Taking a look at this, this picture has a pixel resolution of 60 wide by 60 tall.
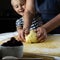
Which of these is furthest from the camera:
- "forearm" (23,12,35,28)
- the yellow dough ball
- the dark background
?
the dark background

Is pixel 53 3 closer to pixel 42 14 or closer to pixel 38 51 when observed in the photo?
pixel 42 14

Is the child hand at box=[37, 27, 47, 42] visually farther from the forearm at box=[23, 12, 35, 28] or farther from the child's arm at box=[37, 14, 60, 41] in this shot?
the forearm at box=[23, 12, 35, 28]

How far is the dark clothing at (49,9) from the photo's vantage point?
1.22 metres

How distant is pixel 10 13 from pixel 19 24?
0.60 meters

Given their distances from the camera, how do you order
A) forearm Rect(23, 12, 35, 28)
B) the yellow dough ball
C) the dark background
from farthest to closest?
the dark background → forearm Rect(23, 12, 35, 28) → the yellow dough ball

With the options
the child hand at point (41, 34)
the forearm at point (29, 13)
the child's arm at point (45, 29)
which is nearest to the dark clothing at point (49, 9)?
the forearm at point (29, 13)

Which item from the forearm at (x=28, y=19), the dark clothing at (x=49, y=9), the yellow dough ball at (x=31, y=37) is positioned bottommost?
the yellow dough ball at (x=31, y=37)

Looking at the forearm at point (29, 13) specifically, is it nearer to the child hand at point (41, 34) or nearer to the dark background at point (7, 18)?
the child hand at point (41, 34)

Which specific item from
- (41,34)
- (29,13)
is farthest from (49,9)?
(41,34)

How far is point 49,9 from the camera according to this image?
4.04ft

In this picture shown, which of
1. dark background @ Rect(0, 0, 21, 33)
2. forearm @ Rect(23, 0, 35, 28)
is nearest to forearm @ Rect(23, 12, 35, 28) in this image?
forearm @ Rect(23, 0, 35, 28)

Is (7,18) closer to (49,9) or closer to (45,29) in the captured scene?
(49,9)

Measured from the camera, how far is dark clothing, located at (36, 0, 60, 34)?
4.00ft

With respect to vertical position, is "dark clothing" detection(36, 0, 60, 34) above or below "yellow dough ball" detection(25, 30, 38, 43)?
above
